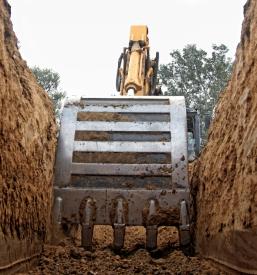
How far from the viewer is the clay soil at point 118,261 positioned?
3412 mm

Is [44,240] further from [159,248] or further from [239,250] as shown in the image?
[239,250]

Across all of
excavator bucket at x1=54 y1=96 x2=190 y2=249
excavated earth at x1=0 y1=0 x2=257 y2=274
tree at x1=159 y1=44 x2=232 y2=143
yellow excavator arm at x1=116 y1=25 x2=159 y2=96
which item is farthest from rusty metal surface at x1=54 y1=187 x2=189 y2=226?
tree at x1=159 y1=44 x2=232 y2=143

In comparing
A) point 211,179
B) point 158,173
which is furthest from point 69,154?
point 211,179

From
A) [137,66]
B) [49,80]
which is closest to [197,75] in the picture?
[49,80]

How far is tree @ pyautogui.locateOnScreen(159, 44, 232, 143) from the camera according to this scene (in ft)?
96.9

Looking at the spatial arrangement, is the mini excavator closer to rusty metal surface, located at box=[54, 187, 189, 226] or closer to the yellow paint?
rusty metal surface, located at box=[54, 187, 189, 226]

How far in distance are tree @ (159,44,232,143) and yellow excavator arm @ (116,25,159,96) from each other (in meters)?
21.0

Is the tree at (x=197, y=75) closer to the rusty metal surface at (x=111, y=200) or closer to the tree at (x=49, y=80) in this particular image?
the tree at (x=49, y=80)

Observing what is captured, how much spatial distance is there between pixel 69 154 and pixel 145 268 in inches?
71.4

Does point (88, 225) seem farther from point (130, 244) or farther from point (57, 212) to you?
point (130, 244)

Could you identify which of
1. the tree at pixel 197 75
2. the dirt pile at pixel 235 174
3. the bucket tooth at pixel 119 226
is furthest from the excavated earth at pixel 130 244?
the tree at pixel 197 75

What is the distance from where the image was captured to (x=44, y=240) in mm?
4043

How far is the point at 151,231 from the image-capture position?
449 centimetres

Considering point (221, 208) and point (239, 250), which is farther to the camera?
point (221, 208)
